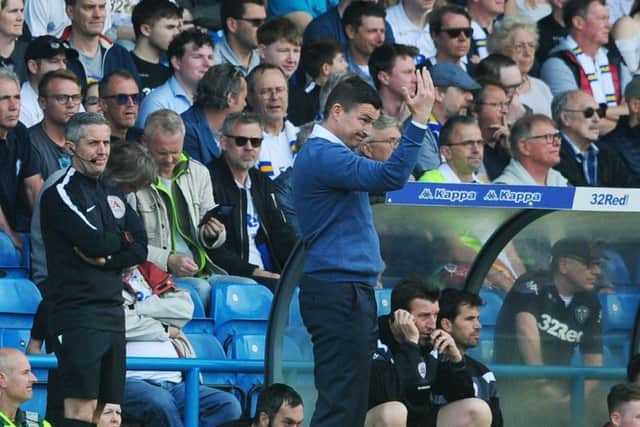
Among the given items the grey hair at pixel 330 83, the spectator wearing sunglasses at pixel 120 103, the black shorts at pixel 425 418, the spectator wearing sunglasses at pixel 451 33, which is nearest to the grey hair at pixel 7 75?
the spectator wearing sunglasses at pixel 120 103

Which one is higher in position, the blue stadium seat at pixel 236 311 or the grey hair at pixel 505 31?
the grey hair at pixel 505 31

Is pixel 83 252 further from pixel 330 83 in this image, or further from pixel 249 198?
pixel 330 83

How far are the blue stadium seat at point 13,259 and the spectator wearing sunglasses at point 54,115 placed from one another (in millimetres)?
592

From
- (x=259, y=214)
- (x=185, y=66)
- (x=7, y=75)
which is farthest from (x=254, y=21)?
(x=7, y=75)

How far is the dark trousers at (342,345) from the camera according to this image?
7.91 metres

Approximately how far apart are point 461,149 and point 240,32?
2.43 m

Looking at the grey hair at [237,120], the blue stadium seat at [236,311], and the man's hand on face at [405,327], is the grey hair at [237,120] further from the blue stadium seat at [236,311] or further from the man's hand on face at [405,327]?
the man's hand on face at [405,327]

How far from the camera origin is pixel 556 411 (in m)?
10.1

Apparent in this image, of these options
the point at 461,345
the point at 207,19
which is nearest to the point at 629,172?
the point at 207,19

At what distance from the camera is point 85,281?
8.34 metres

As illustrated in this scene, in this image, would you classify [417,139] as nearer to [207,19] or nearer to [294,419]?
[294,419]

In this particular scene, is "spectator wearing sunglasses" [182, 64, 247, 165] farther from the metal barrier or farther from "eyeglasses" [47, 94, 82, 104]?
the metal barrier

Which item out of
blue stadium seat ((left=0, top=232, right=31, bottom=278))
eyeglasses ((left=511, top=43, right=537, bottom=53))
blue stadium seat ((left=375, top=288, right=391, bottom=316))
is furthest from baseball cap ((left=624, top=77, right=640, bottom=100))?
blue stadium seat ((left=0, top=232, right=31, bottom=278))

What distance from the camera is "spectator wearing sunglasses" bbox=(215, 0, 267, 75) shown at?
13039 millimetres
